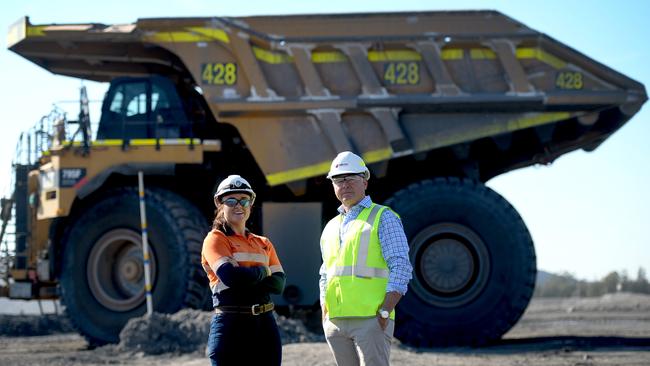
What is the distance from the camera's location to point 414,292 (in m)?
11.9

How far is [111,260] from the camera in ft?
42.8

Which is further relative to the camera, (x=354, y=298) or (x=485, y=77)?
(x=485, y=77)

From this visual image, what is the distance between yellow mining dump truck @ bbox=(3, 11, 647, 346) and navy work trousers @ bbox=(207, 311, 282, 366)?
6.62m

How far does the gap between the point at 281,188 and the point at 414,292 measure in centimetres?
217

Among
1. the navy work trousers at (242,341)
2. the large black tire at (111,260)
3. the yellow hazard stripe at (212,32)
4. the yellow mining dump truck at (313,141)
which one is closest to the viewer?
the navy work trousers at (242,341)

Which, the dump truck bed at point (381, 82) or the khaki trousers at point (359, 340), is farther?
the dump truck bed at point (381, 82)

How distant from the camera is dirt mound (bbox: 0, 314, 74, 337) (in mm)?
19328

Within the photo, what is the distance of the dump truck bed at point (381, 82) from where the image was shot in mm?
12172

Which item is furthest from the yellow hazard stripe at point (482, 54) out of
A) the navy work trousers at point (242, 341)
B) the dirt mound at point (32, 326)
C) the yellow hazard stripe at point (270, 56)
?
the dirt mound at point (32, 326)

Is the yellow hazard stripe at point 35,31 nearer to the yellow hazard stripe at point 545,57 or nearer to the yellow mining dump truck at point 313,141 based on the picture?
the yellow mining dump truck at point 313,141

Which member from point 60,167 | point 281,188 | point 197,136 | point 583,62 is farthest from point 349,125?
point 60,167

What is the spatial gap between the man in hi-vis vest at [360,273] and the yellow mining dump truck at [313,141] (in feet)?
21.0

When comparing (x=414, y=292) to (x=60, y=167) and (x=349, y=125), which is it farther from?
(x=60, y=167)

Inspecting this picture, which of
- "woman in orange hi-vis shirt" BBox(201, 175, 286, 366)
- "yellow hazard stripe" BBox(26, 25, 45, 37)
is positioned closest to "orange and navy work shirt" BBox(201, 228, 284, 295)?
"woman in orange hi-vis shirt" BBox(201, 175, 286, 366)
